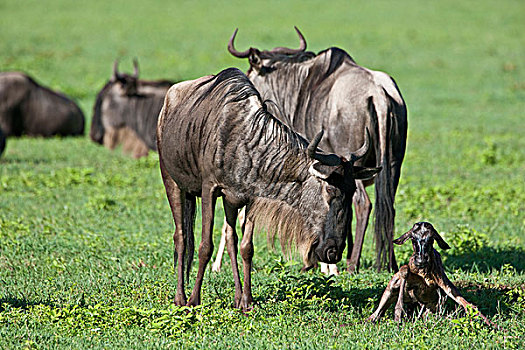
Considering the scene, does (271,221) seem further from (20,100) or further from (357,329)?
(20,100)

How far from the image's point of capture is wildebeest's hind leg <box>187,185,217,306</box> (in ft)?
20.5

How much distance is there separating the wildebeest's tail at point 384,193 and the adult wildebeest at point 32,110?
38.8 ft

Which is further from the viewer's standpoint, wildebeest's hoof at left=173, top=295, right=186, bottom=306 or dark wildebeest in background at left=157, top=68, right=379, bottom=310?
wildebeest's hoof at left=173, top=295, right=186, bottom=306

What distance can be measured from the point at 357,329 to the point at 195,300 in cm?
140

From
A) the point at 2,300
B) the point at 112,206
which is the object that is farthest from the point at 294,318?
the point at 112,206

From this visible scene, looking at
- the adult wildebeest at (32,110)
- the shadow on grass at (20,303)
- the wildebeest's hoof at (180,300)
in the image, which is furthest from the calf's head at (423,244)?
the adult wildebeest at (32,110)

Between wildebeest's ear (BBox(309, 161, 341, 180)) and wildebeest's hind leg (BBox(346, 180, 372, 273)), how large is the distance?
2.28m

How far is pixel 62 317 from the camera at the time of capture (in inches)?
233

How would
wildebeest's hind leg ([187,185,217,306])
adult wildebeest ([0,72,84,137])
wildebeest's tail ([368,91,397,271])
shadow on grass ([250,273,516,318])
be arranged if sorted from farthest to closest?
adult wildebeest ([0,72,84,137]) → wildebeest's tail ([368,91,397,271]) → shadow on grass ([250,273,516,318]) → wildebeest's hind leg ([187,185,217,306])

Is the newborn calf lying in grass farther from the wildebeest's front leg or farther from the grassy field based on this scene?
the wildebeest's front leg

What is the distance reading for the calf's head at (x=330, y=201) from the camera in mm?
5855

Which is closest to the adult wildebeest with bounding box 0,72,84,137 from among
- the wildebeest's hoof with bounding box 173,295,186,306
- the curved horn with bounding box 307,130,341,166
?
the wildebeest's hoof with bounding box 173,295,186,306

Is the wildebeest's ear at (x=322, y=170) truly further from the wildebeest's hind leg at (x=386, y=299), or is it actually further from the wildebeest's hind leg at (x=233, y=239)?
the wildebeest's hind leg at (x=386, y=299)

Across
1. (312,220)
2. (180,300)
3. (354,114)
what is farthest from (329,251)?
(354,114)
